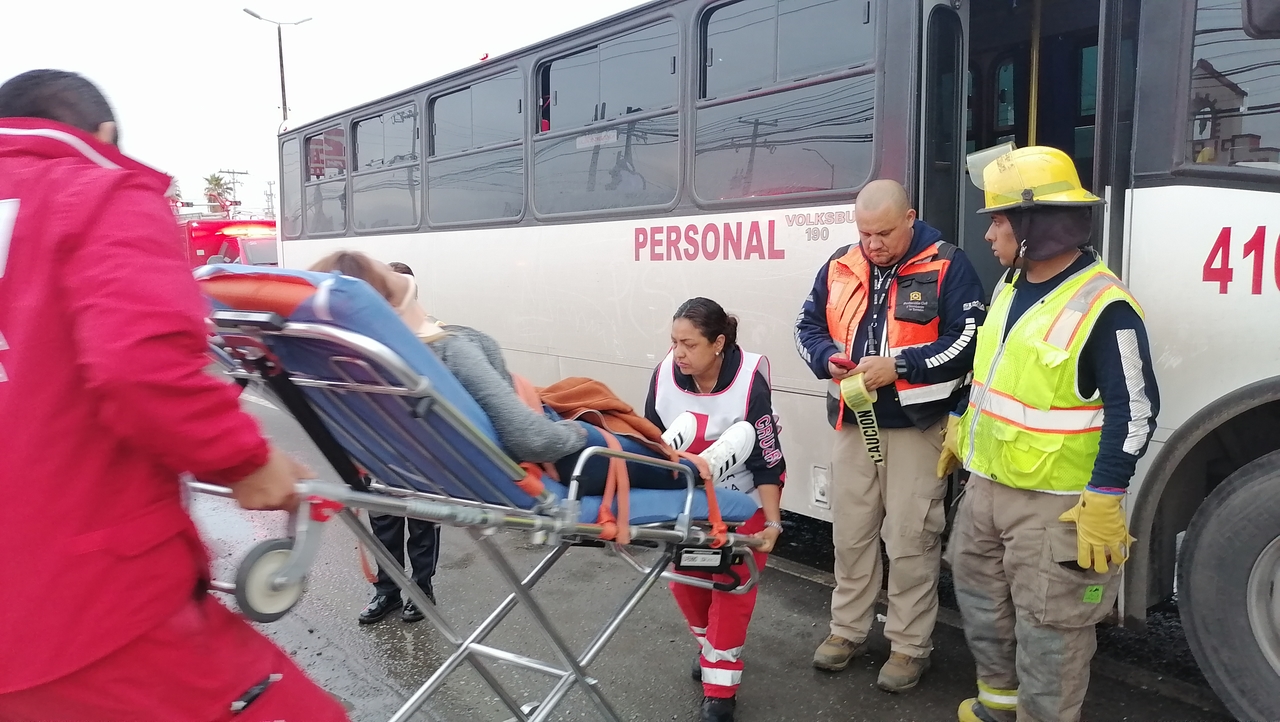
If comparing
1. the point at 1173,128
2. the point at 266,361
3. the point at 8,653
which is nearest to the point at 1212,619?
the point at 1173,128

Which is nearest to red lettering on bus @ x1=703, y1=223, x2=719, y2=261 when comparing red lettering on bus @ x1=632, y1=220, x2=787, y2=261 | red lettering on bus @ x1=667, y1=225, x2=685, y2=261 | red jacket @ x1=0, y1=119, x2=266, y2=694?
red lettering on bus @ x1=632, y1=220, x2=787, y2=261

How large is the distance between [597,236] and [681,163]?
2.48 ft

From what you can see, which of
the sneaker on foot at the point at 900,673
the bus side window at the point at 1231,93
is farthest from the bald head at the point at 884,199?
the sneaker on foot at the point at 900,673

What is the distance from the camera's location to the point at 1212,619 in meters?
2.71

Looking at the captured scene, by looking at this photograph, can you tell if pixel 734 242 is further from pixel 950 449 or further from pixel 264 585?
pixel 264 585

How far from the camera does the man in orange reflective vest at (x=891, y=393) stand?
3115 millimetres

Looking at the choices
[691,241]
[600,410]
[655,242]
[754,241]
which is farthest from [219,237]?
[600,410]

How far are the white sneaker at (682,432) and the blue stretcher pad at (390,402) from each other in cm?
50

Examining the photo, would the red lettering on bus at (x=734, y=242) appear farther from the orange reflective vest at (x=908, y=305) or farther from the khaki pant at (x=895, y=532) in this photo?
the khaki pant at (x=895, y=532)

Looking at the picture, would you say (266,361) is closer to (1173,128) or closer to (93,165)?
(93,165)

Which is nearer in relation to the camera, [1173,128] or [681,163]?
[1173,128]

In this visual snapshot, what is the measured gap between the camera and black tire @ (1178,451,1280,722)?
2562mm

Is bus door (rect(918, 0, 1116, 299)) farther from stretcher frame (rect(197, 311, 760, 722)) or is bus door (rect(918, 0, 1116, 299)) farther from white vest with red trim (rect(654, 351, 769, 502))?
stretcher frame (rect(197, 311, 760, 722))

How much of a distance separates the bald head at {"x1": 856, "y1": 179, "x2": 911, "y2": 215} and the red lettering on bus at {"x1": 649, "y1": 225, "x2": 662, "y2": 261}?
164 centimetres
